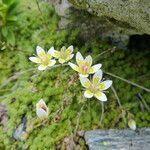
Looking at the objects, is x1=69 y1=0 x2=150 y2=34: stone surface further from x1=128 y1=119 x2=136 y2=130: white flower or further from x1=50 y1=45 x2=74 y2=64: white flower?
Result: x1=128 y1=119 x2=136 y2=130: white flower

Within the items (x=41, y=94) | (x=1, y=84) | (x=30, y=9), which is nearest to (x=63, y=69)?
(x=41, y=94)

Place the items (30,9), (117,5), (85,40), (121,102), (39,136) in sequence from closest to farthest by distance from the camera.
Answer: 1. (117,5)
2. (39,136)
3. (121,102)
4. (85,40)
5. (30,9)

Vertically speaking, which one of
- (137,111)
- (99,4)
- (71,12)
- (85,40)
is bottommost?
(137,111)

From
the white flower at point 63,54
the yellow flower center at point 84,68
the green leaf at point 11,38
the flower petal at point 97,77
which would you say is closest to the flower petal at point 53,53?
the white flower at point 63,54

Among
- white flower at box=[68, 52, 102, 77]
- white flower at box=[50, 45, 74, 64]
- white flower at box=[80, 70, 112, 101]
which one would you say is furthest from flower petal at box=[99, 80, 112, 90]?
white flower at box=[50, 45, 74, 64]

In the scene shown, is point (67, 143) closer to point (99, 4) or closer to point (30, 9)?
point (99, 4)

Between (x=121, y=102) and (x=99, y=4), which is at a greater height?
(x=99, y=4)

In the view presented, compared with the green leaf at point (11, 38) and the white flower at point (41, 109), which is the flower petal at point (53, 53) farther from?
the green leaf at point (11, 38)
